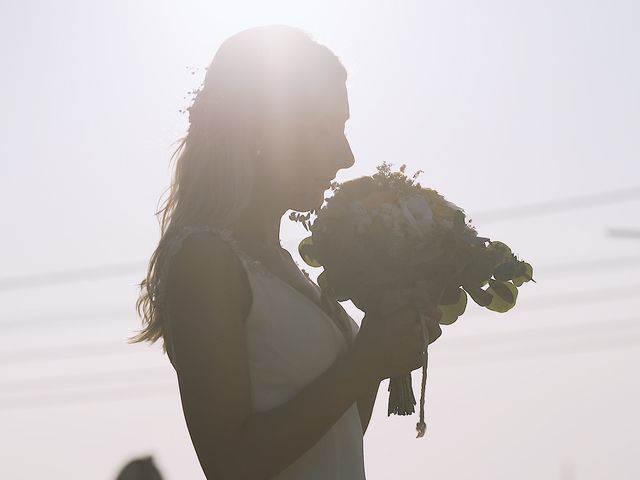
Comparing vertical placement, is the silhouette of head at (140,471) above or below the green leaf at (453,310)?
below

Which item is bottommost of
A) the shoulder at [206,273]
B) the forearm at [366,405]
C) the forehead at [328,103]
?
the forearm at [366,405]

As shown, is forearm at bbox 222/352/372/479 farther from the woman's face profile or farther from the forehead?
the forehead

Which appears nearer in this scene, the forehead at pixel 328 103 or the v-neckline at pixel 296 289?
the v-neckline at pixel 296 289

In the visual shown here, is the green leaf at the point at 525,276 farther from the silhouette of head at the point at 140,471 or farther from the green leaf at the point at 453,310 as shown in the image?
the silhouette of head at the point at 140,471

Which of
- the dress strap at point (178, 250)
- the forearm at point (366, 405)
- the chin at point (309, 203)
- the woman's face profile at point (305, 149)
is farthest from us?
the forearm at point (366, 405)

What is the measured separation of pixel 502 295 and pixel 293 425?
5.44ft

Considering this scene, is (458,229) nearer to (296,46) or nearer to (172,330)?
(296,46)

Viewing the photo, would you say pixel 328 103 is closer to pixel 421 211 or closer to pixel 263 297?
pixel 421 211

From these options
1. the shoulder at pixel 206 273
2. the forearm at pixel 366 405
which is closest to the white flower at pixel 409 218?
the forearm at pixel 366 405

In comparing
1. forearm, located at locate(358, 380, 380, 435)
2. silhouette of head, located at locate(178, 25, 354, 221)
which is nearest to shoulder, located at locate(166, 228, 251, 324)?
silhouette of head, located at locate(178, 25, 354, 221)

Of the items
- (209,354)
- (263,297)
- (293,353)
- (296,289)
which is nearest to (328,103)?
(296,289)

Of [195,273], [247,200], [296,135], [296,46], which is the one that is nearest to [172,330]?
[195,273]

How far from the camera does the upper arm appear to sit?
506 centimetres

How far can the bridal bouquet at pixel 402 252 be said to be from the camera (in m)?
5.79
